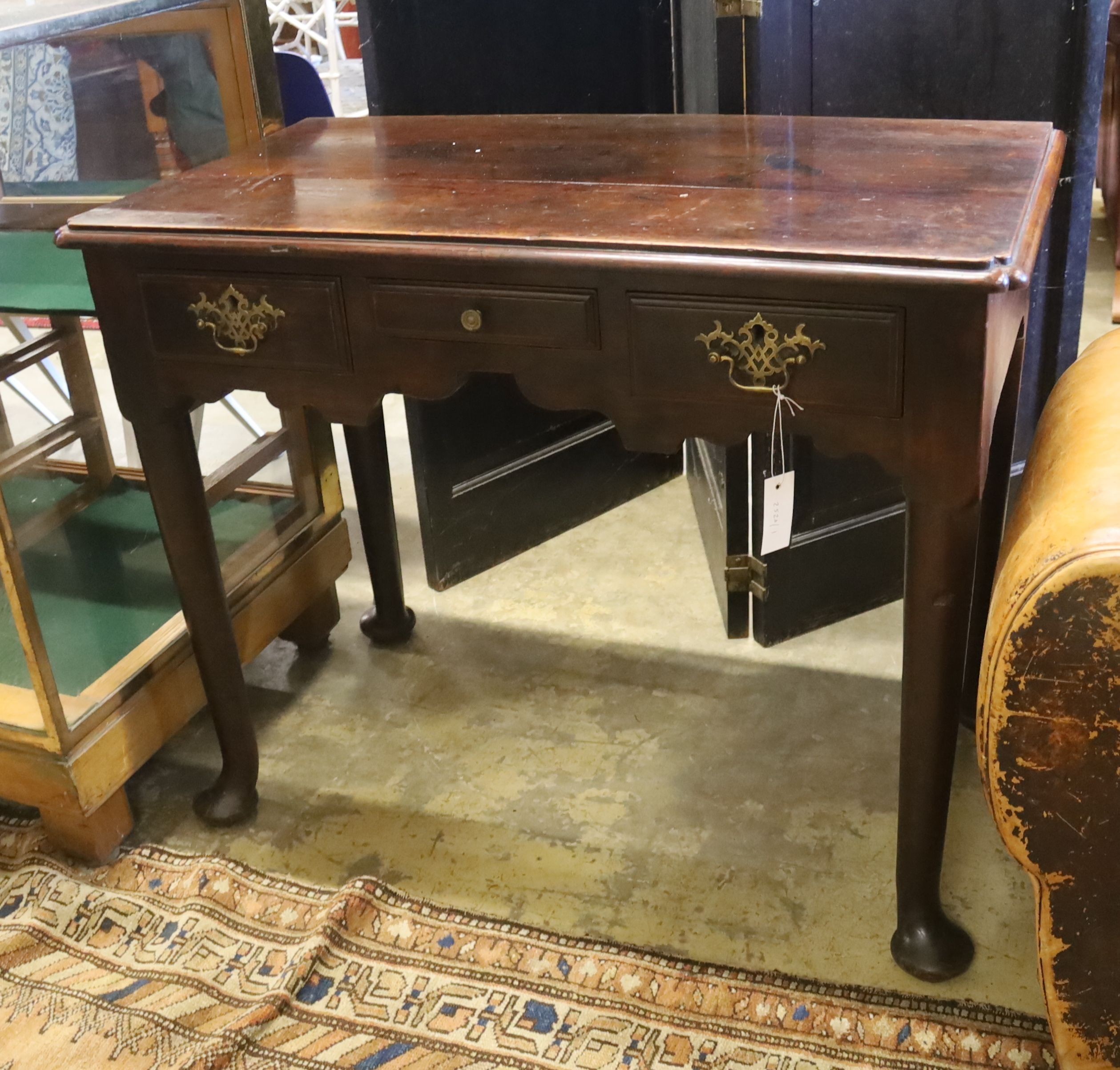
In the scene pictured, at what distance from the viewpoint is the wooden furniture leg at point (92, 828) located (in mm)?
1653

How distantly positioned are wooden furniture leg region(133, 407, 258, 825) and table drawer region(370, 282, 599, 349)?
342mm

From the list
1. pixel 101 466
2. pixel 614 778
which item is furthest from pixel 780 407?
pixel 101 466

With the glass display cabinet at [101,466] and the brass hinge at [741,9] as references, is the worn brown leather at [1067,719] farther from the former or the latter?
the glass display cabinet at [101,466]

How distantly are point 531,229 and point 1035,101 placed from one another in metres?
0.95

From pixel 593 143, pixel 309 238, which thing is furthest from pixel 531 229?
pixel 593 143

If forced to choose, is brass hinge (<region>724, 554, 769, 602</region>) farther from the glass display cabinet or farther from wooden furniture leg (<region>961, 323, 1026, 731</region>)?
the glass display cabinet

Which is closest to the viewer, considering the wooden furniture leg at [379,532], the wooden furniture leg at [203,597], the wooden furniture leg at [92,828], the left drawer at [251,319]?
the left drawer at [251,319]

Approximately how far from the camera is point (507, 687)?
2.02m

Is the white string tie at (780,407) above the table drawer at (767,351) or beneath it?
beneath

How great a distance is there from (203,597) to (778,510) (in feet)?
2.49

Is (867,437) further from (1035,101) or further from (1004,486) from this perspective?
(1035,101)

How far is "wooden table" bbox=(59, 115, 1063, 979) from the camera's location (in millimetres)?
1154

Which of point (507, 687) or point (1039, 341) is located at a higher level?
point (1039, 341)

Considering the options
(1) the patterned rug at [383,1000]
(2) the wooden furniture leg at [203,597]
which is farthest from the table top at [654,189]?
(1) the patterned rug at [383,1000]
